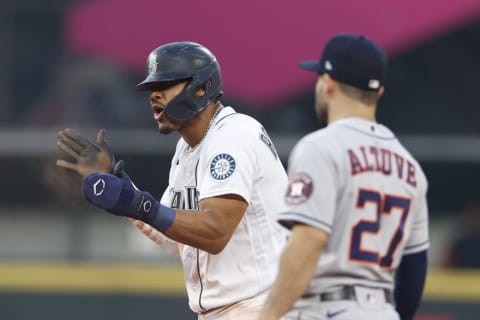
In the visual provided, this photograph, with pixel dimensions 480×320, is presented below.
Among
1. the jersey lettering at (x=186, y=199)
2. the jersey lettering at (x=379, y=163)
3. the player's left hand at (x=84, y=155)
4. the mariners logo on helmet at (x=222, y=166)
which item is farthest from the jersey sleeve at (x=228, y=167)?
the jersey lettering at (x=379, y=163)

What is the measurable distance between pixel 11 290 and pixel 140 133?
278cm

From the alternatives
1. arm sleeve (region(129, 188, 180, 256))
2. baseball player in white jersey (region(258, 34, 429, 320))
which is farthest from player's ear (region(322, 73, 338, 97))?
arm sleeve (region(129, 188, 180, 256))

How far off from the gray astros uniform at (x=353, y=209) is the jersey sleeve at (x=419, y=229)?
0.08 ft

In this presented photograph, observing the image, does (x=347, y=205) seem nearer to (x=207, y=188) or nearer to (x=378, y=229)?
(x=378, y=229)

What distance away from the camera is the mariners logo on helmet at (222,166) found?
469cm

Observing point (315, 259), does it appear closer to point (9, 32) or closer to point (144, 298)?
point (144, 298)

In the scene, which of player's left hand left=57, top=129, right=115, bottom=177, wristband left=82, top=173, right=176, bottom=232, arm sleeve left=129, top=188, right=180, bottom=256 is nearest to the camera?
wristband left=82, top=173, right=176, bottom=232

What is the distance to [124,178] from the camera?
474 centimetres

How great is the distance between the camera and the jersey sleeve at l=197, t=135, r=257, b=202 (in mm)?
4672

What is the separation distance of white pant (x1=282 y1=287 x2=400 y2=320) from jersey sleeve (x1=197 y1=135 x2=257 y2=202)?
801mm

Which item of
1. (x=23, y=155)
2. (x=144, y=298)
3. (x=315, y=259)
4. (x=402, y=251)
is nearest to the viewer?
(x=315, y=259)

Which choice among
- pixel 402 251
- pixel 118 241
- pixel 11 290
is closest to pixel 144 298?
pixel 11 290

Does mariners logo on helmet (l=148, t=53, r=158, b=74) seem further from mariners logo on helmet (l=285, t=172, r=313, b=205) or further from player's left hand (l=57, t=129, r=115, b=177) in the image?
mariners logo on helmet (l=285, t=172, r=313, b=205)

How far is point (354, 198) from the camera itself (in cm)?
385
